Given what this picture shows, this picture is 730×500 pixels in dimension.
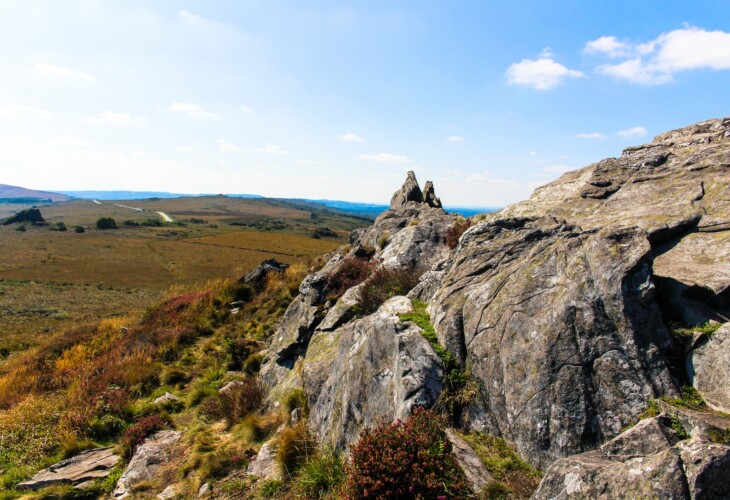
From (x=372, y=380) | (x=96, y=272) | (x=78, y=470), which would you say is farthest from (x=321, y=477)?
(x=96, y=272)

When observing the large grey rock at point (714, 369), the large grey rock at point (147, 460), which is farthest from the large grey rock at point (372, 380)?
the large grey rock at point (147, 460)

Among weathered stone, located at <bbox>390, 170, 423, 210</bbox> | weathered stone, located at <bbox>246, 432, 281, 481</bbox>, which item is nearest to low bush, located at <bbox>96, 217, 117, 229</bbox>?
weathered stone, located at <bbox>390, 170, 423, 210</bbox>

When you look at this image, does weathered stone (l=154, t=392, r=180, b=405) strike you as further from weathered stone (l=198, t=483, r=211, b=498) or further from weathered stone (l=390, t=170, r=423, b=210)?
weathered stone (l=390, t=170, r=423, b=210)

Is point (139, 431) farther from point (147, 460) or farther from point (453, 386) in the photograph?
point (453, 386)

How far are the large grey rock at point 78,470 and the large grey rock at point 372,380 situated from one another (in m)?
6.28

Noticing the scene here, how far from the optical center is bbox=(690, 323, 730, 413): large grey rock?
218 inches

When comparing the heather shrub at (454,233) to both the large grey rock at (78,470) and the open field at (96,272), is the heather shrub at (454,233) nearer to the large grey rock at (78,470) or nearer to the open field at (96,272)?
the large grey rock at (78,470)

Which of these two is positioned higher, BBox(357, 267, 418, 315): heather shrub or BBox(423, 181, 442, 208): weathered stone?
BBox(423, 181, 442, 208): weathered stone

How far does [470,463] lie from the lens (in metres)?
6.16

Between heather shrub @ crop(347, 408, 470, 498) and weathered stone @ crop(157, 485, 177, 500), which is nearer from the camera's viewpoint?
heather shrub @ crop(347, 408, 470, 498)

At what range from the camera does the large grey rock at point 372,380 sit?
741 cm

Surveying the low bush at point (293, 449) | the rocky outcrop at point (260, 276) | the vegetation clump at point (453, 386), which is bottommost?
the low bush at point (293, 449)

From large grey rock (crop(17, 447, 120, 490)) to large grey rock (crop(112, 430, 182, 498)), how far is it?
31.6 inches

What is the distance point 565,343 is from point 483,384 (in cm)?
170
